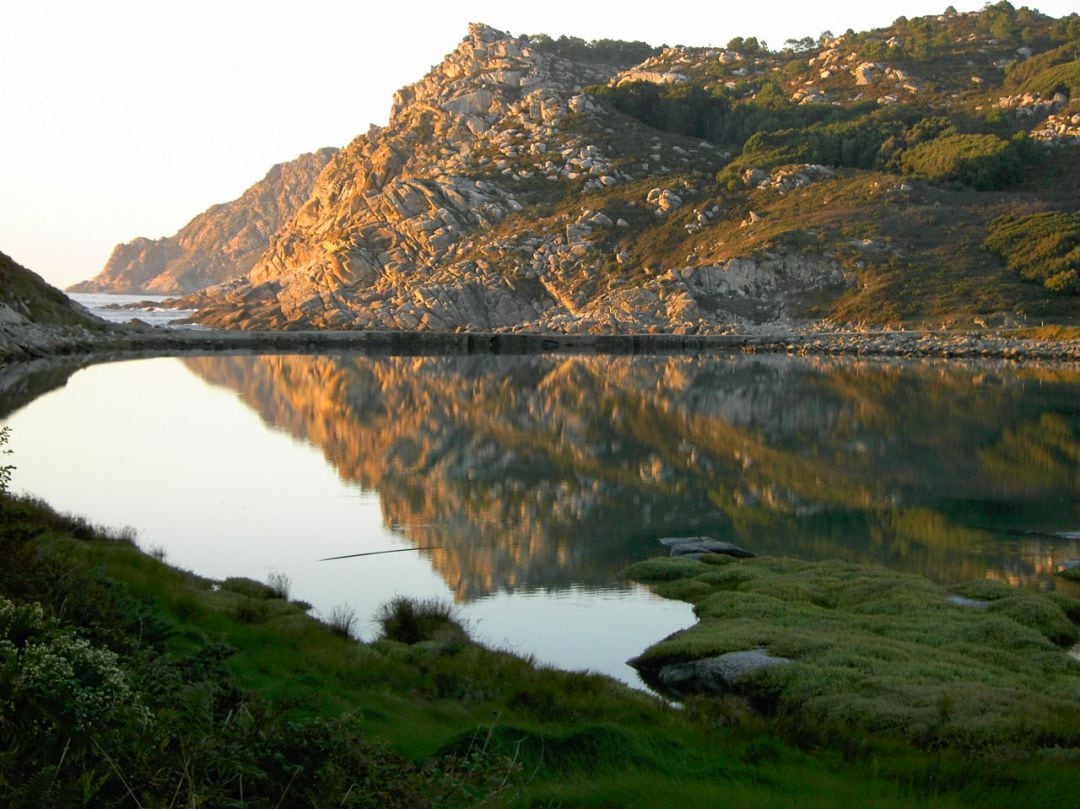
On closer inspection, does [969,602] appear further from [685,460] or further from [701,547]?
[685,460]

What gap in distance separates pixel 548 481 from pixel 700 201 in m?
80.2

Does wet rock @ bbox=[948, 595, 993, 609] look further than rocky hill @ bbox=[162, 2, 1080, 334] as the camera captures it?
No

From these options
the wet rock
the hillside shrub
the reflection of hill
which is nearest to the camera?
the wet rock

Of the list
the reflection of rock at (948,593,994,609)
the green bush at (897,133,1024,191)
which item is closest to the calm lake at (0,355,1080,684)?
the reflection of rock at (948,593,994,609)

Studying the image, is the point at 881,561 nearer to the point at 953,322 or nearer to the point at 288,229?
the point at 953,322

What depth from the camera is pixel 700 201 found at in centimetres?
10250

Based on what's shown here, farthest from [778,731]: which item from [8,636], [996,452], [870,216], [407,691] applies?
[870,216]

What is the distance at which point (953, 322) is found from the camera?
78812 millimetres

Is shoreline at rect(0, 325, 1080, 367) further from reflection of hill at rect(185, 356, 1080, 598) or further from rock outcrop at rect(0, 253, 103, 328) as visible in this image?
reflection of hill at rect(185, 356, 1080, 598)

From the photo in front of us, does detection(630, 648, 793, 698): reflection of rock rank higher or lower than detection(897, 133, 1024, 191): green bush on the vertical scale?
lower

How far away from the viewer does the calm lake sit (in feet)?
56.8

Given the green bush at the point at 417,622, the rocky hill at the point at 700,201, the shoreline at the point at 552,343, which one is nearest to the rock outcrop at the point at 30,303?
the shoreline at the point at 552,343

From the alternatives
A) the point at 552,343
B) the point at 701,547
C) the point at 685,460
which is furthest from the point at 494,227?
the point at 701,547

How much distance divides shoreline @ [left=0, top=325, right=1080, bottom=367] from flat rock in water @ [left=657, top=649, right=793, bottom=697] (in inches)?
2424
